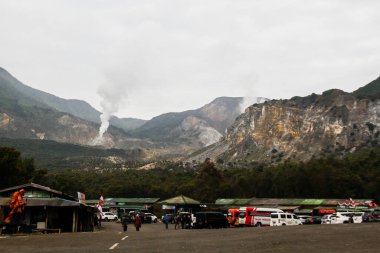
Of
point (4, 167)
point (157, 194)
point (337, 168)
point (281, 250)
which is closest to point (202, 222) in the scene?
point (281, 250)

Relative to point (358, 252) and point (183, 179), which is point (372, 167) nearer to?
point (183, 179)

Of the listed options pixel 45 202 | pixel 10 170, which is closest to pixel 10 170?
pixel 10 170

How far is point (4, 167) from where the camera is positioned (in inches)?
2963

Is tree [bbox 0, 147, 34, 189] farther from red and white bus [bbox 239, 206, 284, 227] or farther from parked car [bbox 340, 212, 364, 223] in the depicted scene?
parked car [bbox 340, 212, 364, 223]

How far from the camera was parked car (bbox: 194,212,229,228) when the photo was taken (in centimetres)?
4984

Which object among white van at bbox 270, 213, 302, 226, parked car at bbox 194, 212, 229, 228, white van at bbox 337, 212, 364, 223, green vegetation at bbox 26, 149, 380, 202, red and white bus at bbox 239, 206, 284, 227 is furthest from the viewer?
green vegetation at bbox 26, 149, 380, 202

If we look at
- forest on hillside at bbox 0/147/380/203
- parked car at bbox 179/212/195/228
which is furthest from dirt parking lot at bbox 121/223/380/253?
forest on hillside at bbox 0/147/380/203

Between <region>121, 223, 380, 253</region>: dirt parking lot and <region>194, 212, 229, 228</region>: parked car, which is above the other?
<region>194, 212, 229, 228</region>: parked car

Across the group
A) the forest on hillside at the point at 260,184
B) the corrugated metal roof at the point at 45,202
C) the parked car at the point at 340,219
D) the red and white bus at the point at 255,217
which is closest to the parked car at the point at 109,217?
the forest on hillside at the point at 260,184

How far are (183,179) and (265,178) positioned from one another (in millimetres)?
35462

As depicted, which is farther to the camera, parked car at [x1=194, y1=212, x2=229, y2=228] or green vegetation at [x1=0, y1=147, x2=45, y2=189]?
green vegetation at [x1=0, y1=147, x2=45, y2=189]

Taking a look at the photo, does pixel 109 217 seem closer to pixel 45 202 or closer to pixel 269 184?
pixel 269 184

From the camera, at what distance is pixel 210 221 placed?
5012 centimetres

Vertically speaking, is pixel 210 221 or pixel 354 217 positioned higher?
pixel 354 217
